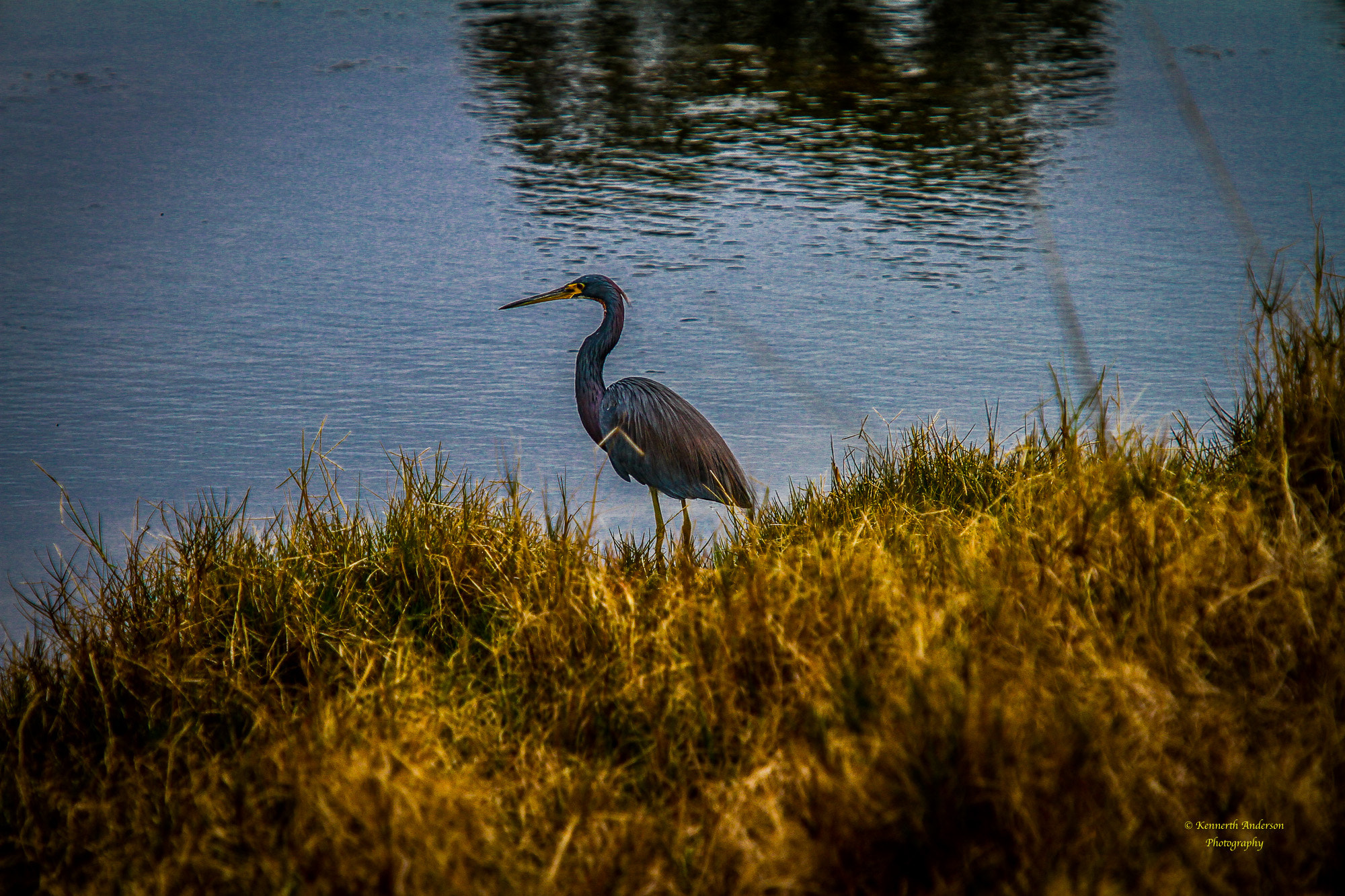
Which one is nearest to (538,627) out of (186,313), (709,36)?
(186,313)

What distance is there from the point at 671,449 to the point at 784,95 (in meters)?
4.34

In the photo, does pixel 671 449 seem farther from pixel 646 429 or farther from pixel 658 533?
pixel 658 533

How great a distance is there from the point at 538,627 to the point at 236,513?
0.90 m

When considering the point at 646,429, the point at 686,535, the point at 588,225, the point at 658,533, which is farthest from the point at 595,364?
the point at 588,225

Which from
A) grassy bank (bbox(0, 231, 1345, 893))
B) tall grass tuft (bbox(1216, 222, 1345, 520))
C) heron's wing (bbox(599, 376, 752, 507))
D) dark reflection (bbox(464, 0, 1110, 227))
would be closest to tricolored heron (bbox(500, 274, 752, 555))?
heron's wing (bbox(599, 376, 752, 507))

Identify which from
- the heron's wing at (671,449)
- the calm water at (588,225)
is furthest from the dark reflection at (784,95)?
the heron's wing at (671,449)

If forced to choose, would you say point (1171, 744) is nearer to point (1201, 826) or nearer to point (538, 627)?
point (1201, 826)

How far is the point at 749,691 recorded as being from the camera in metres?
2.36

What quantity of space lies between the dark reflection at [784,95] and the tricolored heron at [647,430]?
1.97 m

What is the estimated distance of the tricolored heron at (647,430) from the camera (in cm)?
349

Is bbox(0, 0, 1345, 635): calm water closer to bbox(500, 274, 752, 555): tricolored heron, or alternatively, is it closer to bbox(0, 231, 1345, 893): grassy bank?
bbox(500, 274, 752, 555): tricolored heron

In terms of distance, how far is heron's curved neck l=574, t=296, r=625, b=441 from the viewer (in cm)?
372

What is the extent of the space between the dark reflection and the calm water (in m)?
0.03

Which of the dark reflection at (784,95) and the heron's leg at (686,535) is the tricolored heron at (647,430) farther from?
the dark reflection at (784,95)
